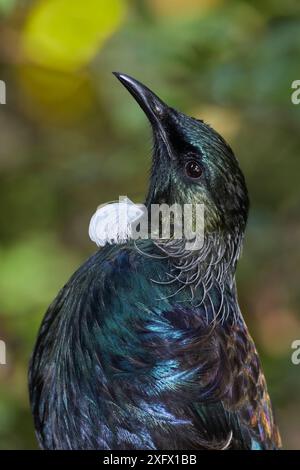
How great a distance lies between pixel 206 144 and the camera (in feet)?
9.22

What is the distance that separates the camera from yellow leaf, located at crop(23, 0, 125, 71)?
4879mm

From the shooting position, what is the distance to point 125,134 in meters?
Result: 5.33

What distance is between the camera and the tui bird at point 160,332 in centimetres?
276

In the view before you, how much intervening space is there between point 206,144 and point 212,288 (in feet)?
1.43

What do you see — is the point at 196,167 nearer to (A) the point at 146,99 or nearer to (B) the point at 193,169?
(B) the point at 193,169

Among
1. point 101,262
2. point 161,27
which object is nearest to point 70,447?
point 101,262

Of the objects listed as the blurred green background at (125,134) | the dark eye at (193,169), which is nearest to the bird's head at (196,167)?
the dark eye at (193,169)

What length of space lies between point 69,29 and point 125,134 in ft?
2.13

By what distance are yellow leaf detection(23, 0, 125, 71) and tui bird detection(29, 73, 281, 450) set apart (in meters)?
2.05

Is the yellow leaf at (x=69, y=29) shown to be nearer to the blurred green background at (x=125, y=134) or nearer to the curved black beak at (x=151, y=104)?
the blurred green background at (x=125, y=134)

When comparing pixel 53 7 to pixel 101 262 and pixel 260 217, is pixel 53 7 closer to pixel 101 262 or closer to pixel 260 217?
pixel 260 217

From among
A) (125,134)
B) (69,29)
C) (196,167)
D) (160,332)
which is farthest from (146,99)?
(125,134)

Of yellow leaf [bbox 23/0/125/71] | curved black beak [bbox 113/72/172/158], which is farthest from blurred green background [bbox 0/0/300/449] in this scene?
curved black beak [bbox 113/72/172/158]

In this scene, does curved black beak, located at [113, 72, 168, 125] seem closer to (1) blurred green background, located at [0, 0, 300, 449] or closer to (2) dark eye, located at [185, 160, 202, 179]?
(2) dark eye, located at [185, 160, 202, 179]
